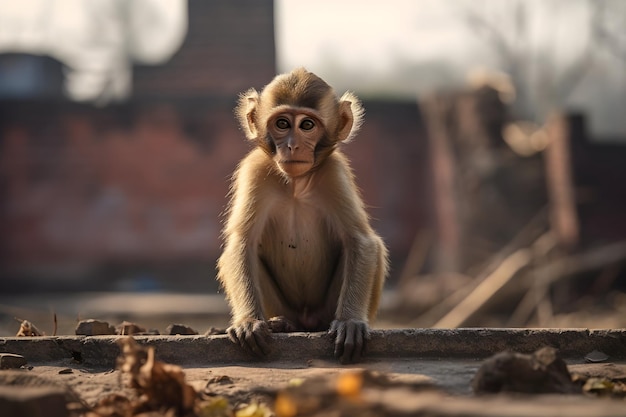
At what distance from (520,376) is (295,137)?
7.21ft

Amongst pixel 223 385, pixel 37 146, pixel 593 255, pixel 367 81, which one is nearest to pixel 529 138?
pixel 593 255

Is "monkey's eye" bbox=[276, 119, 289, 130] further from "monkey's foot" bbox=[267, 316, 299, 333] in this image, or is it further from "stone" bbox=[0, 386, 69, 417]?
"stone" bbox=[0, 386, 69, 417]

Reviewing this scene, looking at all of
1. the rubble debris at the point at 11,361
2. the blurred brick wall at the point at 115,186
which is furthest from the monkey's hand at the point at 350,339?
the blurred brick wall at the point at 115,186

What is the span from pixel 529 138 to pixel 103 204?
11.3 m

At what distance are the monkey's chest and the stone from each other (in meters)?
2.52

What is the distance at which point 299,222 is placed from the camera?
5617 millimetres

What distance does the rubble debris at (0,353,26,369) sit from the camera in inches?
182

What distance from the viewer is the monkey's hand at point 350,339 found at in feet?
15.2

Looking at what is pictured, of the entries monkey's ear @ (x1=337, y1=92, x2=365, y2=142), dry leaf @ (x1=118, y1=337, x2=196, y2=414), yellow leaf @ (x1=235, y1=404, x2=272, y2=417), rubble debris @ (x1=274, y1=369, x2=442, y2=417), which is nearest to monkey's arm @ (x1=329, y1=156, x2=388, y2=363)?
monkey's ear @ (x1=337, y1=92, x2=365, y2=142)

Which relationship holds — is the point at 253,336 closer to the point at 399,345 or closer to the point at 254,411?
the point at 399,345

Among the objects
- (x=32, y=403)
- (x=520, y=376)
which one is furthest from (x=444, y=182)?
(x=32, y=403)

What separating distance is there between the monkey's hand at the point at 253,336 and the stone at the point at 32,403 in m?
1.60

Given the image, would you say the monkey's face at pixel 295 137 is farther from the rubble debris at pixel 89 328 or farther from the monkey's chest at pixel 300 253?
the rubble debris at pixel 89 328

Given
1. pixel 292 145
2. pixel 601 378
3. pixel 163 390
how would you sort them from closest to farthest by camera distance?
pixel 163 390 → pixel 601 378 → pixel 292 145
